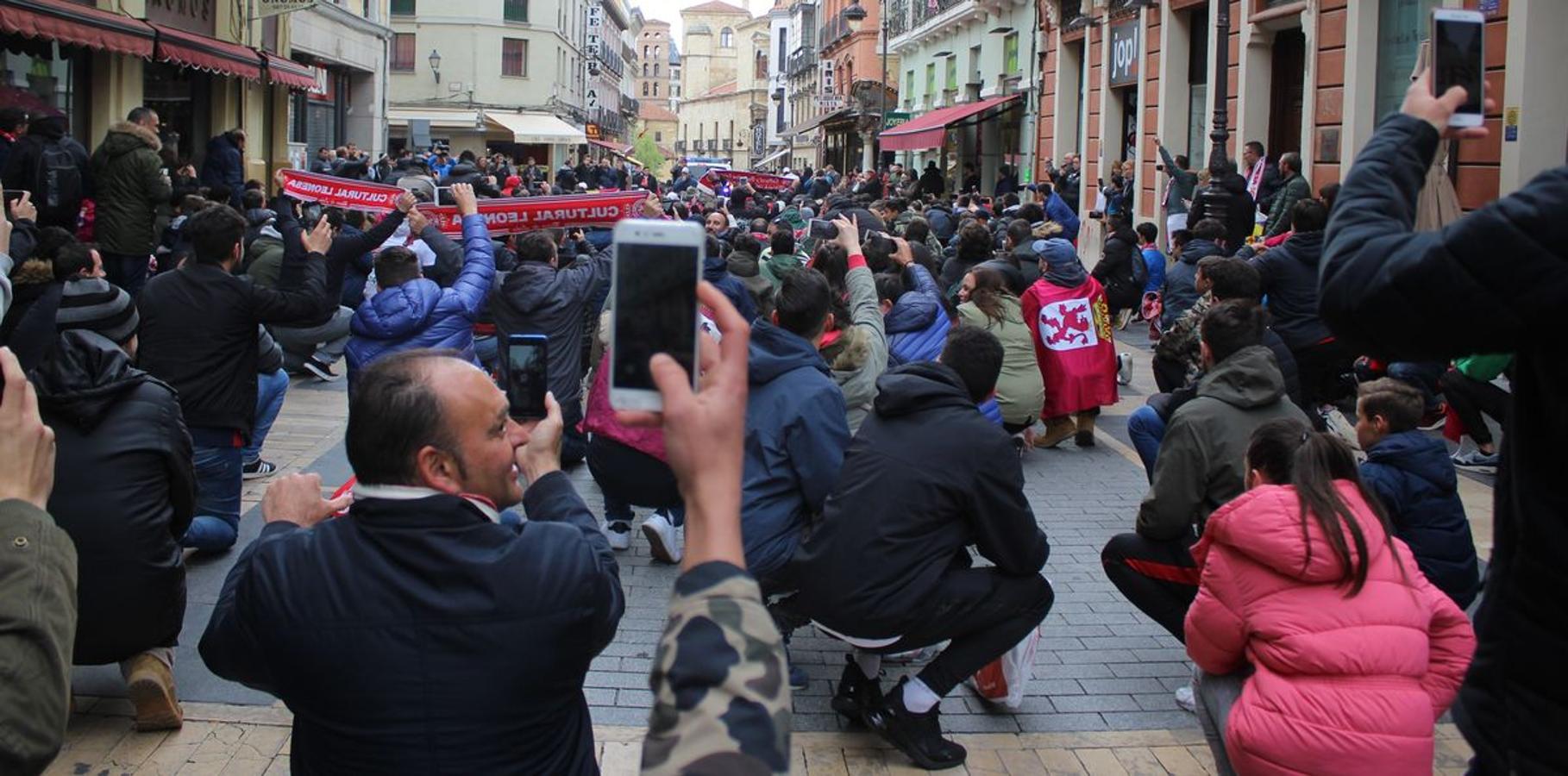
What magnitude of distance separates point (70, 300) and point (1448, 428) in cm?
827

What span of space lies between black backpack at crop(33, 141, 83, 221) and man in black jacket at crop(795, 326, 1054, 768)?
8.65m

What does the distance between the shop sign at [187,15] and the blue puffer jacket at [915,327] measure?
45.7ft

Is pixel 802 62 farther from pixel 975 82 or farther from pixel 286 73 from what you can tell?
pixel 286 73

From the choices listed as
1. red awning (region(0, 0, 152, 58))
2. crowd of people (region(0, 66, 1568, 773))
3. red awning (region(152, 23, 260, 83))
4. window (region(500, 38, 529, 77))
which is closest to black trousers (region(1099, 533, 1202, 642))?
crowd of people (region(0, 66, 1568, 773))

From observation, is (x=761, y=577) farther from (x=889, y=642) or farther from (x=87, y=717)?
(x=87, y=717)

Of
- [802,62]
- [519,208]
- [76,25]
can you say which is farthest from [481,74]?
[519,208]

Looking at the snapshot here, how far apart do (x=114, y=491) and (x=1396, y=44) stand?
44.4 ft

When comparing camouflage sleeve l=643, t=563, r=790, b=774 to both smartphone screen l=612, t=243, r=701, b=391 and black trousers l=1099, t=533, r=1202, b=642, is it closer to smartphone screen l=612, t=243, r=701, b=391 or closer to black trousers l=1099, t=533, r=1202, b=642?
smartphone screen l=612, t=243, r=701, b=391

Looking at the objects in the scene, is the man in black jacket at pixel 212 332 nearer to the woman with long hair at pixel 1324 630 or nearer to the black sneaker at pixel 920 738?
the black sneaker at pixel 920 738

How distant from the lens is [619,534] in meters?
7.50

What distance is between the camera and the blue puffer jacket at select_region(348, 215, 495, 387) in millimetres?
7762

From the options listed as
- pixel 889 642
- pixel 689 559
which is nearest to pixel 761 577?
pixel 889 642

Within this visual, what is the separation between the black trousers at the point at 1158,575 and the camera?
17.4 ft

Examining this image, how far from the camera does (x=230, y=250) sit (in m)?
6.77
